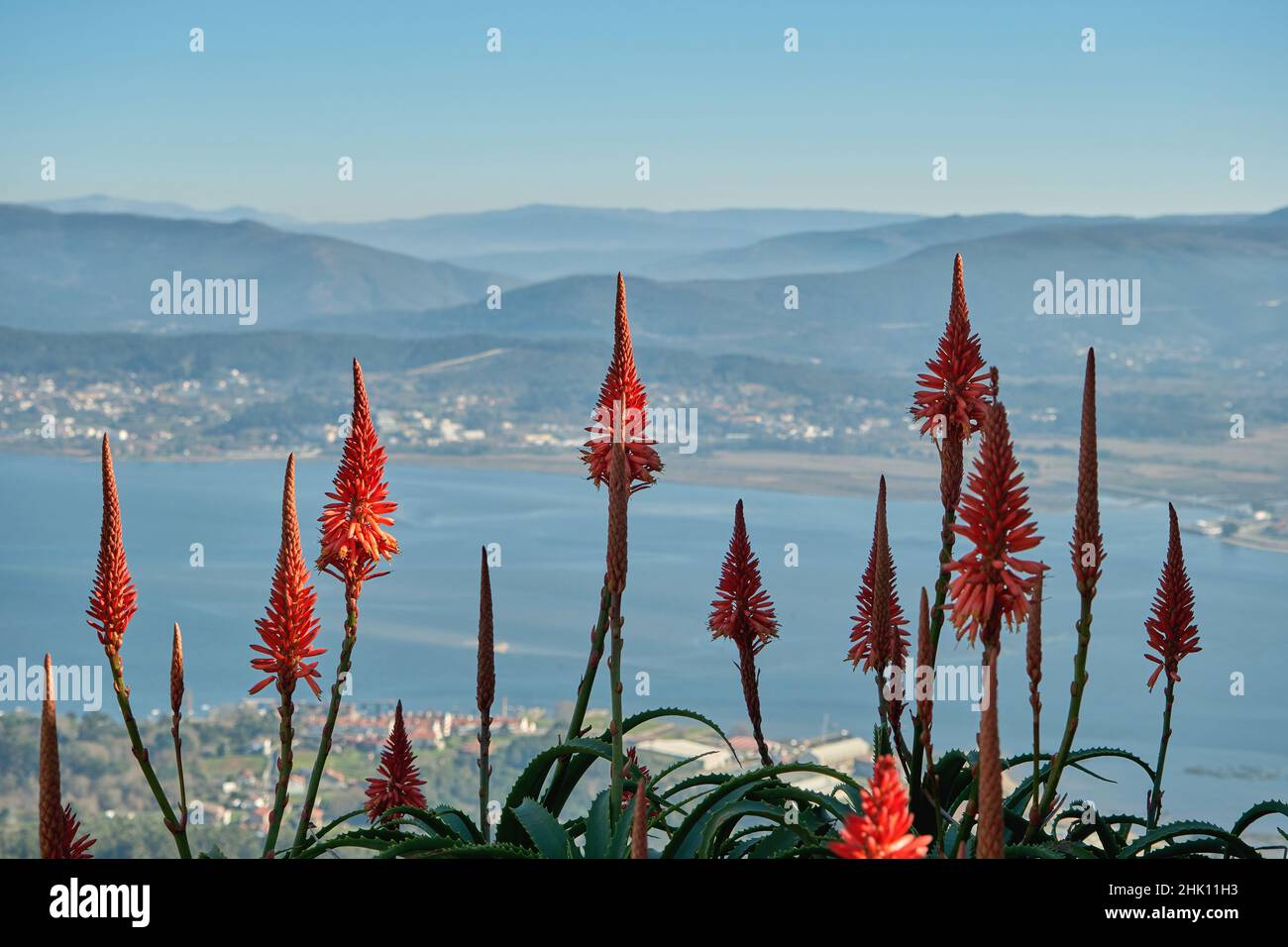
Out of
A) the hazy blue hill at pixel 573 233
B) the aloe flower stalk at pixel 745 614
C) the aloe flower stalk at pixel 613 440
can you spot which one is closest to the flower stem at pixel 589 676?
the aloe flower stalk at pixel 613 440

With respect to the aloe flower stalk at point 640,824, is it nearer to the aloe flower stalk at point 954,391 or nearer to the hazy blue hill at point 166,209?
the aloe flower stalk at point 954,391

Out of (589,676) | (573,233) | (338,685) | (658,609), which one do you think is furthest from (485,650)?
(573,233)

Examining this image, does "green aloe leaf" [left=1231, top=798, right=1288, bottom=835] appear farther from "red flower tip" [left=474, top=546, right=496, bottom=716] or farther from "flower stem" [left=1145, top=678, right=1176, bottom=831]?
"red flower tip" [left=474, top=546, right=496, bottom=716]

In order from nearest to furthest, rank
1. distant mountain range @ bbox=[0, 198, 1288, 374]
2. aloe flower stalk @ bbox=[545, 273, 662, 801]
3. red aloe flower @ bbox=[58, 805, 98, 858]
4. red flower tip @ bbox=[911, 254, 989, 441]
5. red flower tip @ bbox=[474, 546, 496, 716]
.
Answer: red aloe flower @ bbox=[58, 805, 98, 858] < aloe flower stalk @ bbox=[545, 273, 662, 801] < red flower tip @ bbox=[911, 254, 989, 441] < red flower tip @ bbox=[474, 546, 496, 716] < distant mountain range @ bbox=[0, 198, 1288, 374]

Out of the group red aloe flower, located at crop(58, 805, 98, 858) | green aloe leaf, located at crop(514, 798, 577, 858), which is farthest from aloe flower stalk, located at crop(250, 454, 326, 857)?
green aloe leaf, located at crop(514, 798, 577, 858)

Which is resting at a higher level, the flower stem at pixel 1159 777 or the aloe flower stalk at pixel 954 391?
the aloe flower stalk at pixel 954 391
